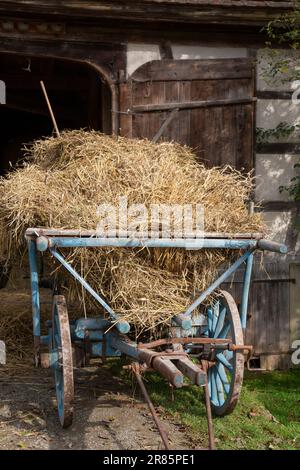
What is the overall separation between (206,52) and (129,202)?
323 centimetres

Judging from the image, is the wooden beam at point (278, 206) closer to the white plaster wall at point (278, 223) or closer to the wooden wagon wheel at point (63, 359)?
the white plaster wall at point (278, 223)

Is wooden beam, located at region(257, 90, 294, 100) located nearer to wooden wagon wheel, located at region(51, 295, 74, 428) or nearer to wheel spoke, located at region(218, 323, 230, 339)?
wheel spoke, located at region(218, 323, 230, 339)

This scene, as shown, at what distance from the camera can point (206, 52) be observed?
22.1ft

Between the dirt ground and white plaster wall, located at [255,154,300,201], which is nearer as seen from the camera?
the dirt ground

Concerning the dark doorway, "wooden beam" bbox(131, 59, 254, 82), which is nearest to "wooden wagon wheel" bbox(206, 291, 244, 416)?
"wooden beam" bbox(131, 59, 254, 82)

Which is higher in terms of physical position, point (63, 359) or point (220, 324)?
point (220, 324)

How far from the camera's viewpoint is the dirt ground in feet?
12.7

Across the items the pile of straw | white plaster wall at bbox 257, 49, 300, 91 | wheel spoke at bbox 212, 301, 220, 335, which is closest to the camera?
the pile of straw

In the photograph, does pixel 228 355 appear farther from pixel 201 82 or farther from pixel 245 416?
pixel 201 82

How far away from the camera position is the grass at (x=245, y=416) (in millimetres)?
4148

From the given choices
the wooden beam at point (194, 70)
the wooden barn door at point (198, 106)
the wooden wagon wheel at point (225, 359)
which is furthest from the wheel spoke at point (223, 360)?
the wooden beam at point (194, 70)

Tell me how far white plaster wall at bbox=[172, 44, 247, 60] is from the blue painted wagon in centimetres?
314

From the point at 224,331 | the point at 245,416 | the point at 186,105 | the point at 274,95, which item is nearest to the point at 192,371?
the point at 224,331

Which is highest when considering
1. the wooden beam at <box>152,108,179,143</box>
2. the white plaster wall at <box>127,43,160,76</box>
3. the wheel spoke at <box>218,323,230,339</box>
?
the white plaster wall at <box>127,43,160,76</box>
